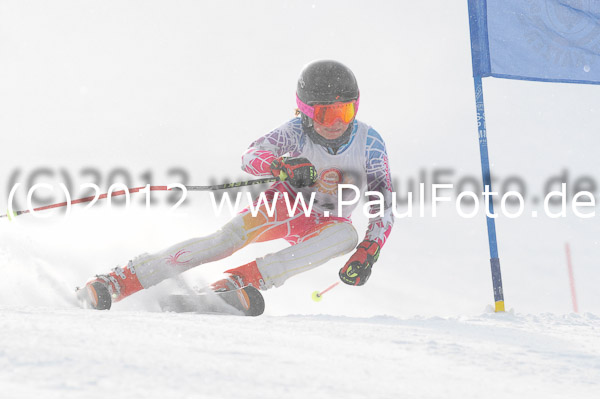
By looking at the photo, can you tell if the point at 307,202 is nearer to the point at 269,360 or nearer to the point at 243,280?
the point at 243,280

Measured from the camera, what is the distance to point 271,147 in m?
4.30

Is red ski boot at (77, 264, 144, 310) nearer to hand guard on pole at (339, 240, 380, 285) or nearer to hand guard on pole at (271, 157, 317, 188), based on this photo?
hand guard on pole at (271, 157, 317, 188)

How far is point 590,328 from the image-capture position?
3.43 metres

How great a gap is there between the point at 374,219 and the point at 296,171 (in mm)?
814

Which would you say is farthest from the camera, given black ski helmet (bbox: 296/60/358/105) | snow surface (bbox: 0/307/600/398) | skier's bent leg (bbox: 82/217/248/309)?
black ski helmet (bbox: 296/60/358/105)

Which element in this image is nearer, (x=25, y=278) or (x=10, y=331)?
(x=10, y=331)

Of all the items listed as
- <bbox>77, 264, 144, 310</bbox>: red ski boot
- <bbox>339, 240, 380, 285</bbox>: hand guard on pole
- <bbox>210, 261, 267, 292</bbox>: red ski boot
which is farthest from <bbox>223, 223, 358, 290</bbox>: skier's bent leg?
<bbox>77, 264, 144, 310</bbox>: red ski boot

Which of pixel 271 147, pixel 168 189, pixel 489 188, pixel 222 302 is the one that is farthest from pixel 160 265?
pixel 489 188

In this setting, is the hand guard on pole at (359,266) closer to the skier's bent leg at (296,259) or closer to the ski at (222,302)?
the skier's bent leg at (296,259)

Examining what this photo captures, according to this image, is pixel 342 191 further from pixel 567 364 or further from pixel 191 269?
pixel 567 364

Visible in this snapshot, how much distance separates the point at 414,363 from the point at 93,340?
102cm

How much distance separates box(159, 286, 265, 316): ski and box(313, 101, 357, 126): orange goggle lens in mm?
→ 1411

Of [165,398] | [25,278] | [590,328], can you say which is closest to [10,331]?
[165,398]

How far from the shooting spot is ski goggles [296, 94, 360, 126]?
420 centimetres
